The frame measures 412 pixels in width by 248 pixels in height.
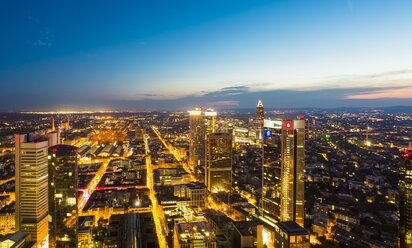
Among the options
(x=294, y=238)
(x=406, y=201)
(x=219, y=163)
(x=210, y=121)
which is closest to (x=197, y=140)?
(x=210, y=121)

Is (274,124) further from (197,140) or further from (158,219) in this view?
(197,140)

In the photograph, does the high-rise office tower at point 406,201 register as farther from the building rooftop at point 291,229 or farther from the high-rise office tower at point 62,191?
the high-rise office tower at point 62,191

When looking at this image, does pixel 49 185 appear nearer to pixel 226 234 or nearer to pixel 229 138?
pixel 226 234

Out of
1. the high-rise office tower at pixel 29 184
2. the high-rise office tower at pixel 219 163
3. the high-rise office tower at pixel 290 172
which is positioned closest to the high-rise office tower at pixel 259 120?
the high-rise office tower at pixel 219 163

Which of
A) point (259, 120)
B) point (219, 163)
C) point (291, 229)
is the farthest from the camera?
point (259, 120)

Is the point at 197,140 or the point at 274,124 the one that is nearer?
the point at 274,124

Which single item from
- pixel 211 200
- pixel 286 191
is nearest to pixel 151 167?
pixel 211 200

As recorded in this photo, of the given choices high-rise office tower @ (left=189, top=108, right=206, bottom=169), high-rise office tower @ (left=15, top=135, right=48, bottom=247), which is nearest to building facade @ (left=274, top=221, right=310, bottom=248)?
high-rise office tower @ (left=15, top=135, right=48, bottom=247)
